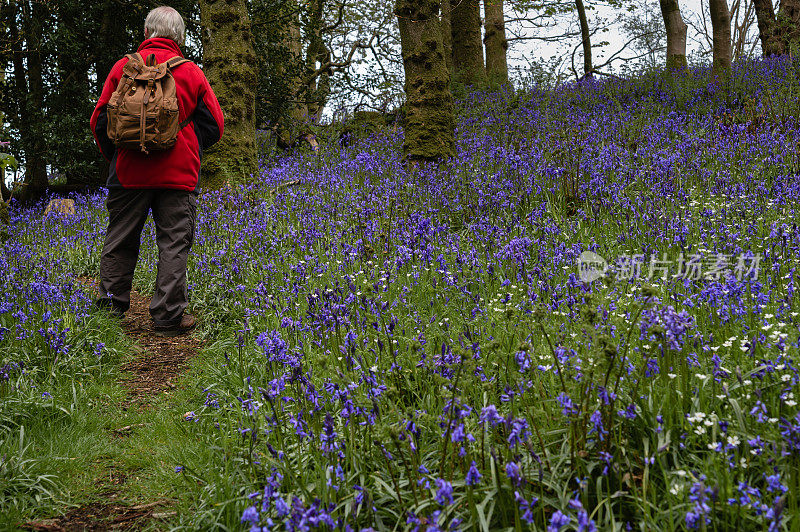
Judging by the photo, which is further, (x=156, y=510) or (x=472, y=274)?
(x=472, y=274)

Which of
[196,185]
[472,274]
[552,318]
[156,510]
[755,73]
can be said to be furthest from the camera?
[755,73]

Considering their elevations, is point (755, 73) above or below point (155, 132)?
above

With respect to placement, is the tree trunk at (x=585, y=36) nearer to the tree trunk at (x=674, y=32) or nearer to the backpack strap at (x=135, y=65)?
the tree trunk at (x=674, y=32)

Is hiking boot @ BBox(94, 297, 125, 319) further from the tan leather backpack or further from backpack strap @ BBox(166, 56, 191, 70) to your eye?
backpack strap @ BBox(166, 56, 191, 70)

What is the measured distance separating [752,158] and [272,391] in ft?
18.9

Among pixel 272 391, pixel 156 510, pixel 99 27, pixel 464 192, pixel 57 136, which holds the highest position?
pixel 99 27

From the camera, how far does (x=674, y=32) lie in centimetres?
1325

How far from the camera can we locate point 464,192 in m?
6.63

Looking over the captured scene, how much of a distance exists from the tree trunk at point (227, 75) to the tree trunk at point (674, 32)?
905 cm

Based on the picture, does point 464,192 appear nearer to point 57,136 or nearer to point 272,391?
point 272,391

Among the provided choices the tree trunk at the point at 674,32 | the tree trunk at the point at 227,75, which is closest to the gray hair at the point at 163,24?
the tree trunk at the point at 227,75

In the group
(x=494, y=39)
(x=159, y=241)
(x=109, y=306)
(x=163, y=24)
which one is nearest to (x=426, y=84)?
(x=163, y=24)

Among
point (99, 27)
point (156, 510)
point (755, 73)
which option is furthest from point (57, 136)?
point (755, 73)

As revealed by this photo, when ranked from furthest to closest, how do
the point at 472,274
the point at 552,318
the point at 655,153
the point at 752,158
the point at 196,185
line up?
1. the point at 655,153
2. the point at 752,158
3. the point at 196,185
4. the point at 472,274
5. the point at 552,318
